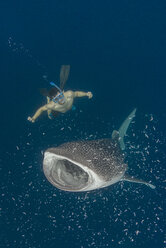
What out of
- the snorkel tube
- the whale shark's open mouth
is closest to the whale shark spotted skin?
the whale shark's open mouth

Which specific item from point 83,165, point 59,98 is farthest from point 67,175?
point 59,98

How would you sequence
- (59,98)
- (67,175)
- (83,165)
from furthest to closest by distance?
(59,98)
(67,175)
(83,165)

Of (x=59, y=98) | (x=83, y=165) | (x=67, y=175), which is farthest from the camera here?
(x=59, y=98)

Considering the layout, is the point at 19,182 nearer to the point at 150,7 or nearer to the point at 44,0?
the point at 44,0

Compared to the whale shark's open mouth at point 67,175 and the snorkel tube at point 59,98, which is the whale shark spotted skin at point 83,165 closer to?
the whale shark's open mouth at point 67,175

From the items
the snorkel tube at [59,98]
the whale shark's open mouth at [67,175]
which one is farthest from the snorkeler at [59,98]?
the whale shark's open mouth at [67,175]

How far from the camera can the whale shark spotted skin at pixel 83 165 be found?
3.33 m

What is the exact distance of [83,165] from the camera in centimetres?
319

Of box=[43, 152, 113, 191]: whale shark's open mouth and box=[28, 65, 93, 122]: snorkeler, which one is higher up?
box=[28, 65, 93, 122]: snorkeler

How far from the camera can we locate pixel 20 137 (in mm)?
8188

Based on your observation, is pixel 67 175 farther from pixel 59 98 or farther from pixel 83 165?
pixel 59 98

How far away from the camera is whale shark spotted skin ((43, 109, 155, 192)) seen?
131 inches

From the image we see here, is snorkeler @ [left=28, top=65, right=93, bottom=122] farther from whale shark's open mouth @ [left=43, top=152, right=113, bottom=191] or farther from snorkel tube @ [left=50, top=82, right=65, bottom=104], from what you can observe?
whale shark's open mouth @ [left=43, top=152, right=113, bottom=191]

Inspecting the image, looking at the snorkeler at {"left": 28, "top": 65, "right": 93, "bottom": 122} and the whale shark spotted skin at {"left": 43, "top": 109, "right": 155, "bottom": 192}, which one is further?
the snorkeler at {"left": 28, "top": 65, "right": 93, "bottom": 122}
